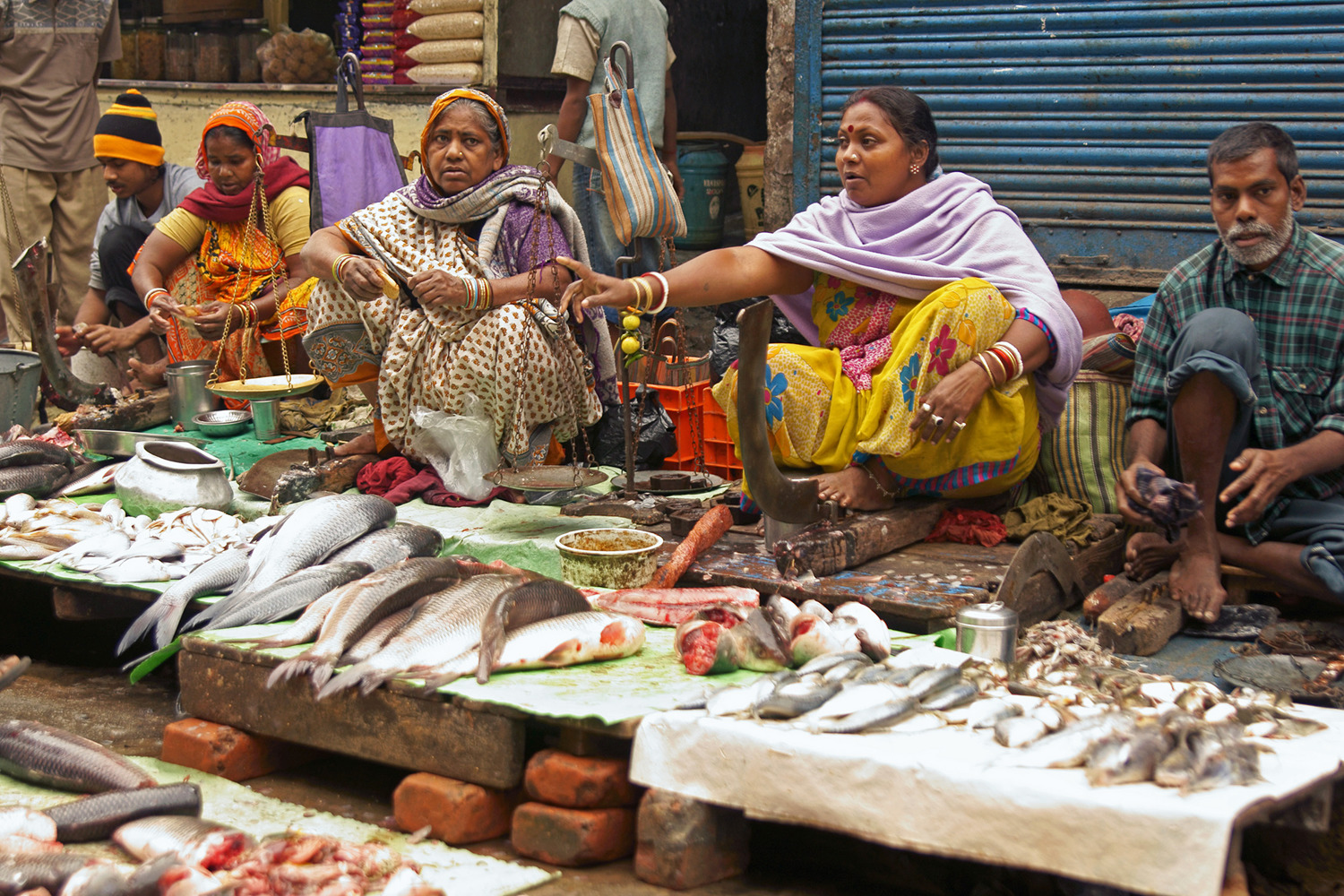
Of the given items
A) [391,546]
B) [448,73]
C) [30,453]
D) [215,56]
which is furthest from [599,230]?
[215,56]

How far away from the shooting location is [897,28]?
6.07 m

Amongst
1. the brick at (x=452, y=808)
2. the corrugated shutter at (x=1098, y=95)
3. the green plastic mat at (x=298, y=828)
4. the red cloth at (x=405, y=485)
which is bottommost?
the green plastic mat at (x=298, y=828)

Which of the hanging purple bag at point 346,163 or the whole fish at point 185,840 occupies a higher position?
the hanging purple bag at point 346,163

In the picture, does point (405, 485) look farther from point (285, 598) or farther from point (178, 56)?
point (178, 56)

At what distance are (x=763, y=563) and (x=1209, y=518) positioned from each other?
1.27m

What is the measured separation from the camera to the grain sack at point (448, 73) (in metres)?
7.94

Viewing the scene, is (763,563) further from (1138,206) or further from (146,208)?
(146,208)

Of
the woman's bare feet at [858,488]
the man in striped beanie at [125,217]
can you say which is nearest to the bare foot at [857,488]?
the woman's bare feet at [858,488]

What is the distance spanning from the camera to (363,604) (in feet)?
10.5

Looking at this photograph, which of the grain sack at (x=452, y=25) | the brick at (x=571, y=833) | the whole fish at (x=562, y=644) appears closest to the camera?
the brick at (x=571, y=833)

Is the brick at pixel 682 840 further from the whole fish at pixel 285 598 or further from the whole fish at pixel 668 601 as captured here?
the whole fish at pixel 285 598

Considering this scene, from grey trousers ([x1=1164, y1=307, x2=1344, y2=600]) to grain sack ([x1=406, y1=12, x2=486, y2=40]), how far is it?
5488 millimetres

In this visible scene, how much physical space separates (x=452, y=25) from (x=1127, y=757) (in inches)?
268

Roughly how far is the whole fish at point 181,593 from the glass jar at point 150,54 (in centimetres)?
682
